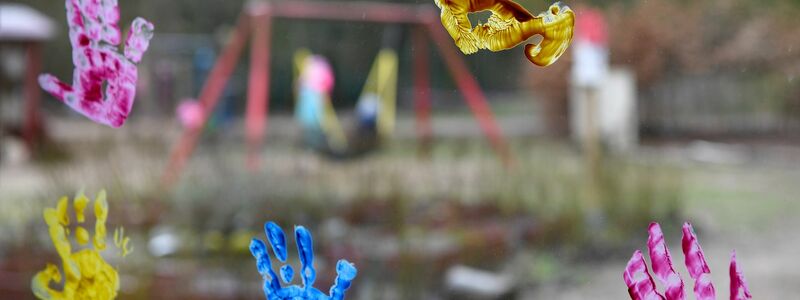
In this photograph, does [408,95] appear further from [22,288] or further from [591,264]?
[22,288]

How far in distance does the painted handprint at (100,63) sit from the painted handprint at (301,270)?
22 cm

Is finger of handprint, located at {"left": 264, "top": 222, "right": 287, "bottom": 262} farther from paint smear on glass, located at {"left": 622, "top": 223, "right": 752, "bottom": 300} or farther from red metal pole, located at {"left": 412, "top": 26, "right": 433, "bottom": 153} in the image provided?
red metal pole, located at {"left": 412, "top": 26, "right": 433, "bottom": 153}

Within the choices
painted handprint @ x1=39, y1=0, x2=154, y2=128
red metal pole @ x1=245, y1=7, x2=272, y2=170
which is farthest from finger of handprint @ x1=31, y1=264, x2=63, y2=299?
red metal pole @ x1=245, y1=7, x2=272, y2=170

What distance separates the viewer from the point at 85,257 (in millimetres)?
1099

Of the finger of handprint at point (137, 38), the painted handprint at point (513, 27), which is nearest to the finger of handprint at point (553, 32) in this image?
the painted handprint at point (513, 27)

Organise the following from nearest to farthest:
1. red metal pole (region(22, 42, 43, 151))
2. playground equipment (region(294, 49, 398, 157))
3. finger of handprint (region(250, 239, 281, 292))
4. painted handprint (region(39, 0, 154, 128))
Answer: finger of handprint (region(250, 239, 281, 292))
painted handprint (region(39, 0, 154, 128))
playground equipment (region(294, 49, 398, 157))
red metal pole (region(22, 42, 43, 151))

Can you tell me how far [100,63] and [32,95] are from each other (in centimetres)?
801

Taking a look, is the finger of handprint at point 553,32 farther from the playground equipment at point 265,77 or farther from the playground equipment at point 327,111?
the playground equipment at point 327,111

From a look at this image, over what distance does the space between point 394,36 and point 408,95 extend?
95.9 inches

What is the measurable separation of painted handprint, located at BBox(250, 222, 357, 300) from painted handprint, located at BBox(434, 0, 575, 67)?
214 mm

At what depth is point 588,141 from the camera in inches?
157

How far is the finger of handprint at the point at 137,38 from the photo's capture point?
1.04 meters

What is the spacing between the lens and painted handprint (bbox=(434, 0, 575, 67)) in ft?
2.85

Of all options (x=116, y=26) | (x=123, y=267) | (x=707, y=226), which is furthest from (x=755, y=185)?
(x=116, y=26)
